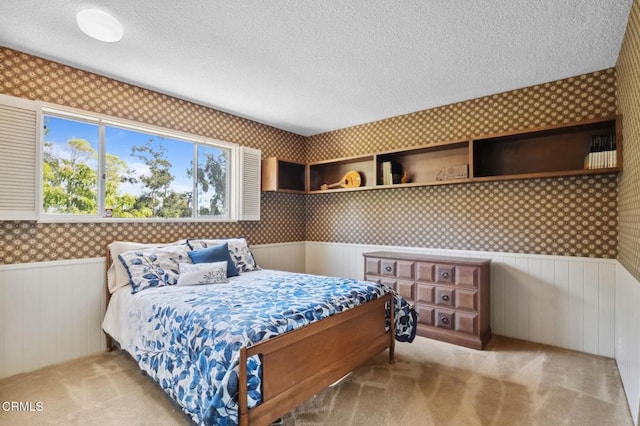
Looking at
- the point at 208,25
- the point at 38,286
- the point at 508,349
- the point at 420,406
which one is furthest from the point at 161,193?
the point at 508,349

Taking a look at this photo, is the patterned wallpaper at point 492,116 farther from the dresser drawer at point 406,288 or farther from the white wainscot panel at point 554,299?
the dresser drawer at point 406,288

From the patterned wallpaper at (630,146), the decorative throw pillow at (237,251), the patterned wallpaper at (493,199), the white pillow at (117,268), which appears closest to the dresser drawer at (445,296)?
the patterned wallpaper at (493,199)

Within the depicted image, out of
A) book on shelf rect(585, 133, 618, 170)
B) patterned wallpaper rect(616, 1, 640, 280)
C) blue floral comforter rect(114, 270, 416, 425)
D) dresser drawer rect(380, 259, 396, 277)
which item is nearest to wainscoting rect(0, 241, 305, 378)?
blue floral comforter rect(114, 270, 416, 425)

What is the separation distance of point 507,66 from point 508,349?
104 inches

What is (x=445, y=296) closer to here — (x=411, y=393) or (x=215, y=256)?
(x=411, y=393)

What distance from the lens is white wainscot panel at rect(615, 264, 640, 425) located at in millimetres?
1883

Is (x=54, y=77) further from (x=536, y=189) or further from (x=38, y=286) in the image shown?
(x=536, y=189)

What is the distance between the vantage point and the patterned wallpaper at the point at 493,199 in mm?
2982

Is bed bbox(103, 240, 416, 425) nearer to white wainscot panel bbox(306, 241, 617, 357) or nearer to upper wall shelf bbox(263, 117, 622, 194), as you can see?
white wainscot panel bbox(306, 241, 617, 357)

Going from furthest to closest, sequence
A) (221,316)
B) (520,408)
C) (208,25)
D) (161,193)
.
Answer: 1. (161,193)
2. (208,25)
3. (520,408)
4. (221,316)

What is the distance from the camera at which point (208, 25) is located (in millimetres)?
2273

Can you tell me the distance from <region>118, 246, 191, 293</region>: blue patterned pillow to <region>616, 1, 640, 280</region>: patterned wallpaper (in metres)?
3.46

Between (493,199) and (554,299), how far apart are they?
114 centimetres

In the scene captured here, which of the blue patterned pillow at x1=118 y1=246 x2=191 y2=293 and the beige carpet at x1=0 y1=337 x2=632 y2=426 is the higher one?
the blue patterned pillow at x1=118 y1=246 x2=191 y2=293
